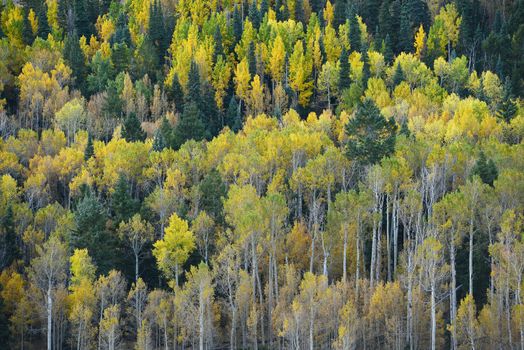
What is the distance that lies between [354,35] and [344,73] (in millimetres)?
11196

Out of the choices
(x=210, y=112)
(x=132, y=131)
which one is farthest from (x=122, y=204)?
(x=210, y=112)

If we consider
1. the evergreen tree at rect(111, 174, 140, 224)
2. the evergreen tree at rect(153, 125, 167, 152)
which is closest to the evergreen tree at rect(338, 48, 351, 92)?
the evergreen tree at rect(153, 125, 167, 152)

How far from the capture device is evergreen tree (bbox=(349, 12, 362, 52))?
10356cm

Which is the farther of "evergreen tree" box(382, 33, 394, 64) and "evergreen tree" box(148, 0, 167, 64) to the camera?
"evergreen tree" box(148, 0, 167, 64)

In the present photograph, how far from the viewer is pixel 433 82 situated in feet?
296

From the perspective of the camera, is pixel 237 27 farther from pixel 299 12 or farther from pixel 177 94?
pixel 177 94

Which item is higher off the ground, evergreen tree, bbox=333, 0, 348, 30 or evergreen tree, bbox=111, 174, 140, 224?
evergreen tree, bbox=333, 0, 348, 30

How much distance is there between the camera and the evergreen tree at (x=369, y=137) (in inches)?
2566

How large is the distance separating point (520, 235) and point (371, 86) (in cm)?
3683

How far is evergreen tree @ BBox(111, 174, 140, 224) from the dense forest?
14cm

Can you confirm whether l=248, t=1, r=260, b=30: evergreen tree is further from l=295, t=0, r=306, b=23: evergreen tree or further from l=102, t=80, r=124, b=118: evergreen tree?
l=102, t=80, r=124, b=118: evergreen tree

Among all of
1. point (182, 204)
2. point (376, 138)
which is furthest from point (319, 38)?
point (182, 204)

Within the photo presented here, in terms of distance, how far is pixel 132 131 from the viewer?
Result: 8038 centimetres

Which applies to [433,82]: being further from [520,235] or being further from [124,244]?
[124,244]
